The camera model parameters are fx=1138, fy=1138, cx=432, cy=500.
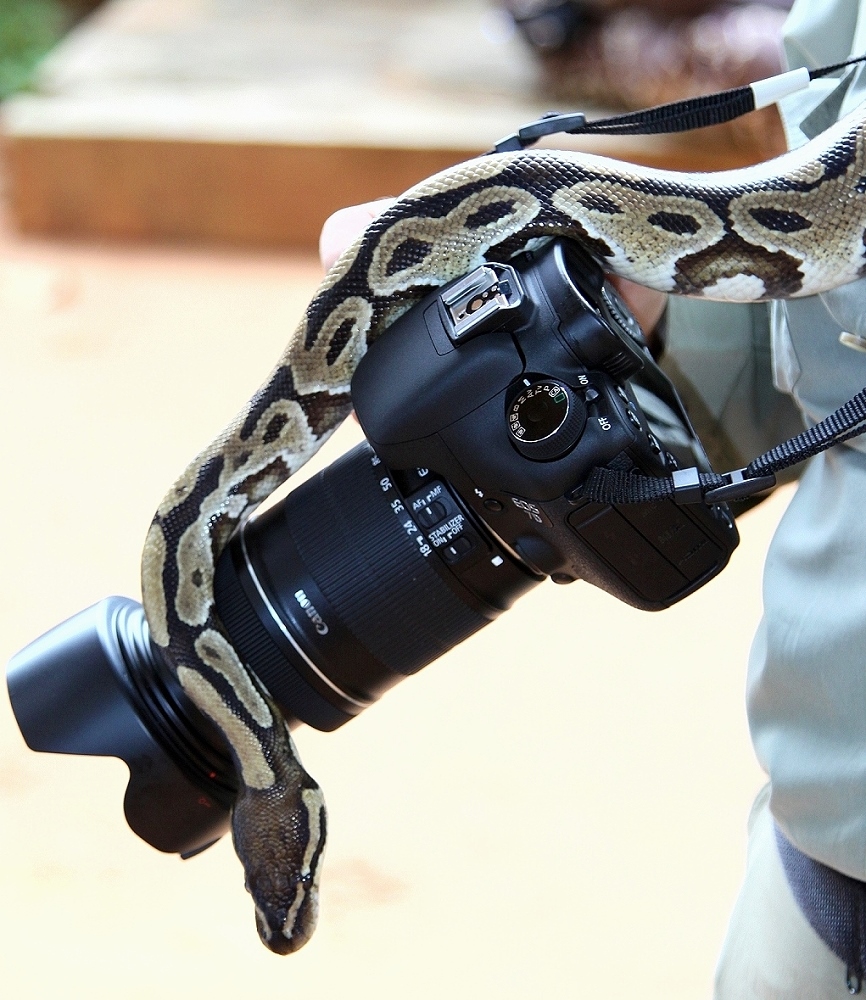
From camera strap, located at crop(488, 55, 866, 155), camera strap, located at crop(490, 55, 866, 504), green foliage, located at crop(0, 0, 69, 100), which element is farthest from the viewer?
green foliage, located at crop(0, 0, 69, 100)

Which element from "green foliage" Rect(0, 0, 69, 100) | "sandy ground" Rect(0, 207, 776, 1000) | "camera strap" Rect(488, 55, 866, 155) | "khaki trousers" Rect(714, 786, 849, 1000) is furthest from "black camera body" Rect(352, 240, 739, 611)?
"green foliage" Rect(0, 0, 69, 100)

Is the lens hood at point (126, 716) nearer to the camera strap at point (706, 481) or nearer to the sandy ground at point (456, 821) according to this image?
the camera strap at point (706, 481)

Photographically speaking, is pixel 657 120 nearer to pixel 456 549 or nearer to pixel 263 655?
pixel 456 549

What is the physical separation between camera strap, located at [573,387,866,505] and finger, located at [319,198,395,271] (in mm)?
377

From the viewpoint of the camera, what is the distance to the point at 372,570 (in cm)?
112

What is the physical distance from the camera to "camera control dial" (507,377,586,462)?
0.92 meters

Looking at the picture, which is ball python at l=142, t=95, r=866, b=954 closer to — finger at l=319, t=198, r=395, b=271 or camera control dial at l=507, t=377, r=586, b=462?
finger at l=319, t=198, r=395, b=271

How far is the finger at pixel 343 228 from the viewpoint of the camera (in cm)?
113

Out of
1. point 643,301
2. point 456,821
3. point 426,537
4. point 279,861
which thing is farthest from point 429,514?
point 456,821

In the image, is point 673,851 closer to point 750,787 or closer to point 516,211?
point 750,787

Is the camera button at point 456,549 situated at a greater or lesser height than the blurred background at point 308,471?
greater

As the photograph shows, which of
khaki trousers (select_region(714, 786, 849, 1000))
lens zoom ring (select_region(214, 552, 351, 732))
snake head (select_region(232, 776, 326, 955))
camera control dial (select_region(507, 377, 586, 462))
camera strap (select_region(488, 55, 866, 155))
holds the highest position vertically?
camera strap (select_region(488, 55, 866, 155))

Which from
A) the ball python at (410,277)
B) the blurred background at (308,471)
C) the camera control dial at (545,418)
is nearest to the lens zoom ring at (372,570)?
the ball python at (410,277)

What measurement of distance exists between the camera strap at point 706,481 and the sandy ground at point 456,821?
47.4 inches
